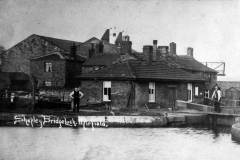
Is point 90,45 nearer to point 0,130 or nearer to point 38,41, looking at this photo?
point 38,41

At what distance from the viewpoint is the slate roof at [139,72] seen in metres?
36.4

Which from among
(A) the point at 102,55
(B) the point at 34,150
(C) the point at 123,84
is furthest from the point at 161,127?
(A) the point at 102,55

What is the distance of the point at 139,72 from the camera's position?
37094 mm

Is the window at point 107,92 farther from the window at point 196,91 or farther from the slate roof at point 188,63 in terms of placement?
the slate roof at point 188,63

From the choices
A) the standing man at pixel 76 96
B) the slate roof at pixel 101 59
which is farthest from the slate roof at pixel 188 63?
the standing man at pixel 76 96

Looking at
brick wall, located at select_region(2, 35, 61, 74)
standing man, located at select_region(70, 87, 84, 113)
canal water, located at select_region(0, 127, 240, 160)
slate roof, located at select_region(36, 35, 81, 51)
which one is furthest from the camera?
slate roof, located at select_region(36, 35, 81, 51)

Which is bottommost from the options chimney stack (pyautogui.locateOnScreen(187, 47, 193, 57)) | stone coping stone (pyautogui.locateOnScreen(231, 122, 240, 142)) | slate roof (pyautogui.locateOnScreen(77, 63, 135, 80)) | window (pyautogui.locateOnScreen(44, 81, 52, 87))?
stone coping stone (pyautogui.locateOnScreen(231, 122, 240, 142))

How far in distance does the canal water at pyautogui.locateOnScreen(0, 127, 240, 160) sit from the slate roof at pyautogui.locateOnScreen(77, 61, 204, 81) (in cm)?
1015

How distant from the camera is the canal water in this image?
719 inches

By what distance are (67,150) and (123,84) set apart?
17.4 m

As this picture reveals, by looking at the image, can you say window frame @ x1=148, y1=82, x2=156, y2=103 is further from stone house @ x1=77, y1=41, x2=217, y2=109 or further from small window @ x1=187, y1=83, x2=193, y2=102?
small window @ x1=187, y1=83, x2=193, y2=102

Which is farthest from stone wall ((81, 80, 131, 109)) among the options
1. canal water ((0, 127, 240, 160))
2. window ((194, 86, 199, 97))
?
window ((194, 86, 199, 97))

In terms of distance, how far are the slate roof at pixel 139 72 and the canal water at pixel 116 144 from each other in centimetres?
1015

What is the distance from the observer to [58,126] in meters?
27.2
